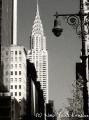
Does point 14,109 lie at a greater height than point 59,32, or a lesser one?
lesser

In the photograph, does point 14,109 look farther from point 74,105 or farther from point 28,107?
point 74,105

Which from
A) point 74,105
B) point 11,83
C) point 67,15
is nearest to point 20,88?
point 11,83

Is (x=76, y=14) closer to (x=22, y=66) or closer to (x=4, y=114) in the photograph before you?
(x=4, y=114)

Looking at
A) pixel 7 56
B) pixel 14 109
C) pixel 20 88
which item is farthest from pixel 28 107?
pixel 14 109

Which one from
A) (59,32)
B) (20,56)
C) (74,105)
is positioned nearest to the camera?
(59,32)

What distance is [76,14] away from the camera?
18344mm

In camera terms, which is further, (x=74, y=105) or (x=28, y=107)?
(x=28, y=107)

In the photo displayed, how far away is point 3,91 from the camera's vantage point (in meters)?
143

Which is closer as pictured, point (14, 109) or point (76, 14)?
point (76, 14)

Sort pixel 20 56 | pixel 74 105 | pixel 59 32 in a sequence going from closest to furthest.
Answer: pixel 59 32, pixel 74 105, pixel 20 56

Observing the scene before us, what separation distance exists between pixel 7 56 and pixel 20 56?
41.5 feet

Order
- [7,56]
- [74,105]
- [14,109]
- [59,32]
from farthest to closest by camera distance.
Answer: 1. [7,56]
2. [14,109]
3. [74,105]
4. [59,32]

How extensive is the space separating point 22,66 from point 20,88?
8.62m

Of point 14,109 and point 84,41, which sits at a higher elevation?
point 84,41
